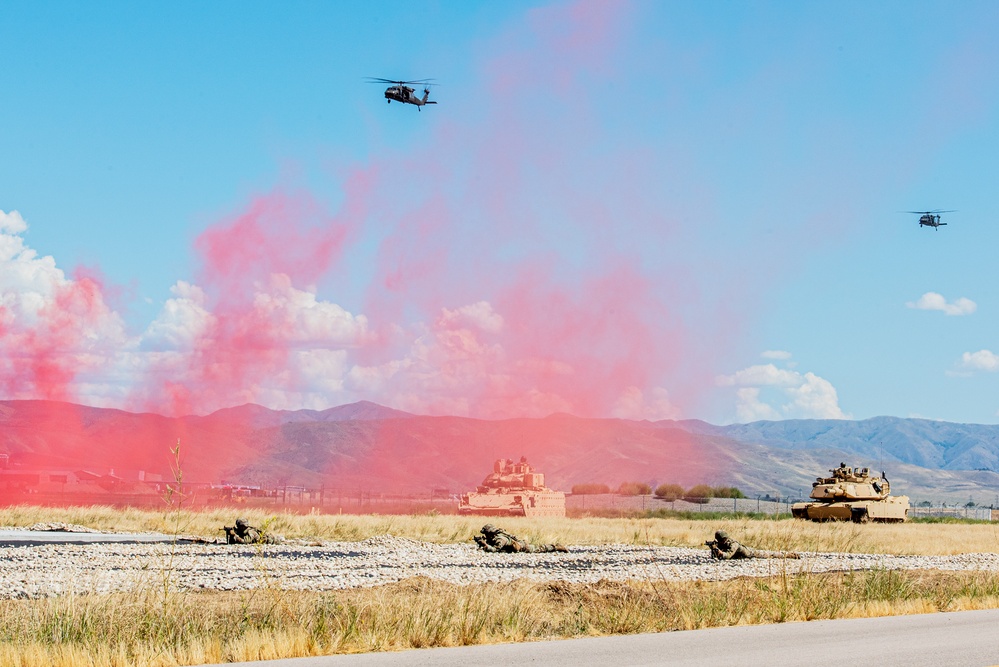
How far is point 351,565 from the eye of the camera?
2867 centimetres

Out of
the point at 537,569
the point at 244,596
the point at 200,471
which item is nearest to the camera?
the point at 244,596

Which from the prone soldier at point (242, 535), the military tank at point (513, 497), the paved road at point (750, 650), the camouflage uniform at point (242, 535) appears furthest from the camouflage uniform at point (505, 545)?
the military tank at point (513, 497)

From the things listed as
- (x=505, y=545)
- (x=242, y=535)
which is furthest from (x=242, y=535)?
(x=505, y=545)

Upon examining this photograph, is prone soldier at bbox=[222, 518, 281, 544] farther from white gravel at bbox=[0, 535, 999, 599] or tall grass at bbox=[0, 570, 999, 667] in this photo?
A: tall grass at bbox=[0, 570, 999, 667]

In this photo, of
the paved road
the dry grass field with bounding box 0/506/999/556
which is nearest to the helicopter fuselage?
the dry grass field with bounding box 0/506/999/556

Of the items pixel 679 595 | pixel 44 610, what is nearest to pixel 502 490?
pixel 679 595

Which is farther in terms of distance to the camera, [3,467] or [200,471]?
[200,471]

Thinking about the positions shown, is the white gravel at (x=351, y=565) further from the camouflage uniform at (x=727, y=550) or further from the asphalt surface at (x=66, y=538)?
the asphalt surface at (x=66, y=538)

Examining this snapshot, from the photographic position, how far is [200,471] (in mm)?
193625

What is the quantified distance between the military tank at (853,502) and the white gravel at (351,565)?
27.1m

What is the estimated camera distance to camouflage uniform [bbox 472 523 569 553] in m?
37.0

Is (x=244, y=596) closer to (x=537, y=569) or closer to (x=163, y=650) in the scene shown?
(x=163, y=650)

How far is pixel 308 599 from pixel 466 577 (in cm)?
821

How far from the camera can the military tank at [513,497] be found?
244 feet
